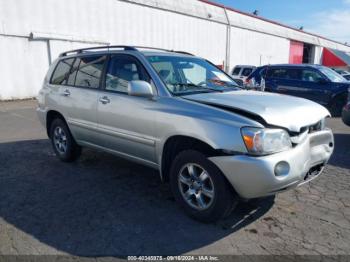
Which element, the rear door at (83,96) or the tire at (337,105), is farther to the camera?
the tire at (337,105)

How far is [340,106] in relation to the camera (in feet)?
34.4

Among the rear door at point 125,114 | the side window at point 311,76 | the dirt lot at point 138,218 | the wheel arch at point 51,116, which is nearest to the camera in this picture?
the dirt lot at point 138,218

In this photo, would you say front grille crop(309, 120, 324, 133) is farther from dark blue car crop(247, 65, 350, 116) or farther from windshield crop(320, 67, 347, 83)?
windshield crop(320, 67, 347, 83)

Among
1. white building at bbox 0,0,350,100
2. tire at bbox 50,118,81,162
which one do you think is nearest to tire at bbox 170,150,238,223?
tire at bbox 50,118,81,162

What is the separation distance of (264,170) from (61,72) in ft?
13.3

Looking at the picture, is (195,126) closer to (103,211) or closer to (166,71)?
(166,71)

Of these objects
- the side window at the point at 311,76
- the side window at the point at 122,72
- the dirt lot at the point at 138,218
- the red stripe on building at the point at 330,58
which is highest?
the red stripe on building at the point at 330,58

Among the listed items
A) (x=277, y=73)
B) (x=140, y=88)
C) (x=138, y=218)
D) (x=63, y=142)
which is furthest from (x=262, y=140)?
(x=277, y=73)

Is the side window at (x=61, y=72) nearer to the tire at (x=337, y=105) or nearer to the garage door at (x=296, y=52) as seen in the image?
the tire at (x=337, y=105)

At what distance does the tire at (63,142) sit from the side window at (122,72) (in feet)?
4.73

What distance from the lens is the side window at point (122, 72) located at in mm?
4031

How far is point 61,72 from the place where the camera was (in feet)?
18.0

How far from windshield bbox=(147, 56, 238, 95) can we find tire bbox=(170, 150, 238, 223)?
87 centimetres

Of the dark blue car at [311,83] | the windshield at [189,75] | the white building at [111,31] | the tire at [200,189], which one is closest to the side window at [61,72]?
the windshield at [189,75]
